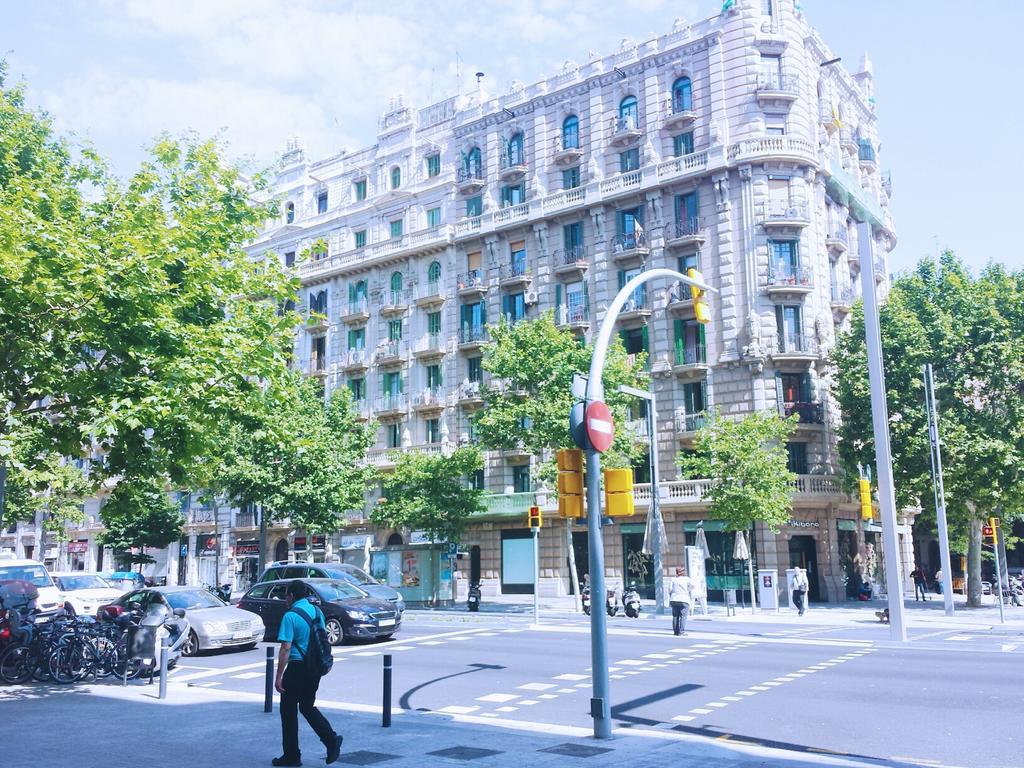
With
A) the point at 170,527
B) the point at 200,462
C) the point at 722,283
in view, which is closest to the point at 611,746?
the point at 200,462

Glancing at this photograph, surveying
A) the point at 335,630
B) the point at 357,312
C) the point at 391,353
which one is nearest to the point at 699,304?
the point at 335,630

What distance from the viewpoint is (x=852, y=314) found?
130 ft

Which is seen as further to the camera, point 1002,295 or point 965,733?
point 1002,295

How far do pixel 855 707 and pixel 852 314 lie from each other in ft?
98.9

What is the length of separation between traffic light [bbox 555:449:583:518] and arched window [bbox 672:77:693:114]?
34247mm

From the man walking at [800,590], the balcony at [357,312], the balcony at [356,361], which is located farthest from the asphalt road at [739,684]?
the balcony at [357,312]

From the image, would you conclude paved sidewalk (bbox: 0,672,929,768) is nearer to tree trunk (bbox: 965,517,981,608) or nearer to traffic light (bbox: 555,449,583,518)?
traffic light (bbox: 555,449,583,518)

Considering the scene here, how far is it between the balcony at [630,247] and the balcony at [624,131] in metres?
4.71

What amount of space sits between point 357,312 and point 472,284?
839cm

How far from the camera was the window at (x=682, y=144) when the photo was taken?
41.2 metres

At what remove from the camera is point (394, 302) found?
50188 millimetres

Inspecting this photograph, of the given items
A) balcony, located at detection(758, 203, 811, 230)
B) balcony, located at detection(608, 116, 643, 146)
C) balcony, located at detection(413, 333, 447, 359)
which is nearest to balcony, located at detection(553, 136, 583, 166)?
balcony, located at detection(608, 116, 643, 146)

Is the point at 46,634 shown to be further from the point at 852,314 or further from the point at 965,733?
the point at 852,314

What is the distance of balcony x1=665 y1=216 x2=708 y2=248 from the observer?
39.6m
